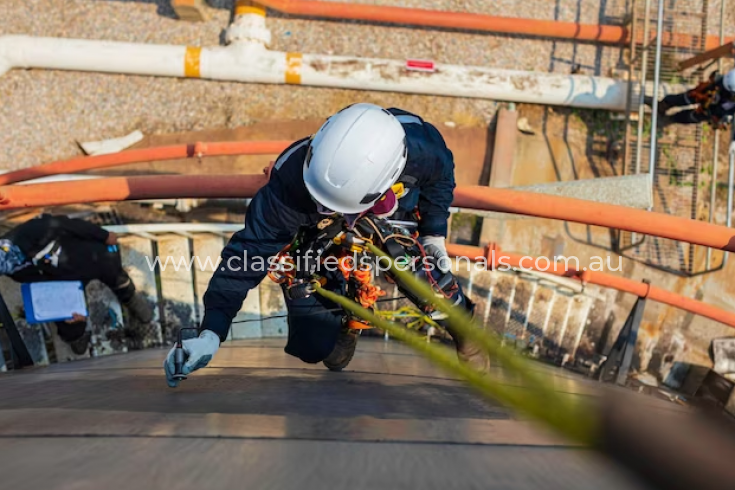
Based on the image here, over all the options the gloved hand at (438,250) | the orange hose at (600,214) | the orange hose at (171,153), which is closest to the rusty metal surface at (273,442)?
the gloved hand at (438,250)

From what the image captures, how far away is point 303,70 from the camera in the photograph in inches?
283

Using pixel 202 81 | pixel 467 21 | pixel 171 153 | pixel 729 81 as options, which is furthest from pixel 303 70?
pixel 729 81

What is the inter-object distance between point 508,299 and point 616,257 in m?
1.86

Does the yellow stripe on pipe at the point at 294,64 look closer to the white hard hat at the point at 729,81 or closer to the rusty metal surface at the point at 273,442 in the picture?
the white hard hat at the point at 729,81

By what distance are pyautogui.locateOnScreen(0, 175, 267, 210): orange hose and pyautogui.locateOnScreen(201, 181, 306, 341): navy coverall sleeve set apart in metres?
0.67

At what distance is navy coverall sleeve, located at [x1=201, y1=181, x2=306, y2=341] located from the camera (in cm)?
318

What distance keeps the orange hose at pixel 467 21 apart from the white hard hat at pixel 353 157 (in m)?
4.76

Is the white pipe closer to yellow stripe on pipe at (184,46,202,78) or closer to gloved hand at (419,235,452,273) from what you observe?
yellow stripe on pipe at (184,46,202,78)

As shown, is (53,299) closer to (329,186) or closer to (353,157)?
(329,186)

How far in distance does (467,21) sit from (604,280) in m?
3.97

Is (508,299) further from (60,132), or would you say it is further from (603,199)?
(60,132)

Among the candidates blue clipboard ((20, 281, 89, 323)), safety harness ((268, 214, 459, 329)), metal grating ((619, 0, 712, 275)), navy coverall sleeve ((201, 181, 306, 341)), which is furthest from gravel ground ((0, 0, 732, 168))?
navy coverall sleeve ((201, 181, 306, 341))

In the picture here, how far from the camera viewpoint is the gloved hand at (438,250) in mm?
3869

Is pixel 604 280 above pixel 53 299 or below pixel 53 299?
above
